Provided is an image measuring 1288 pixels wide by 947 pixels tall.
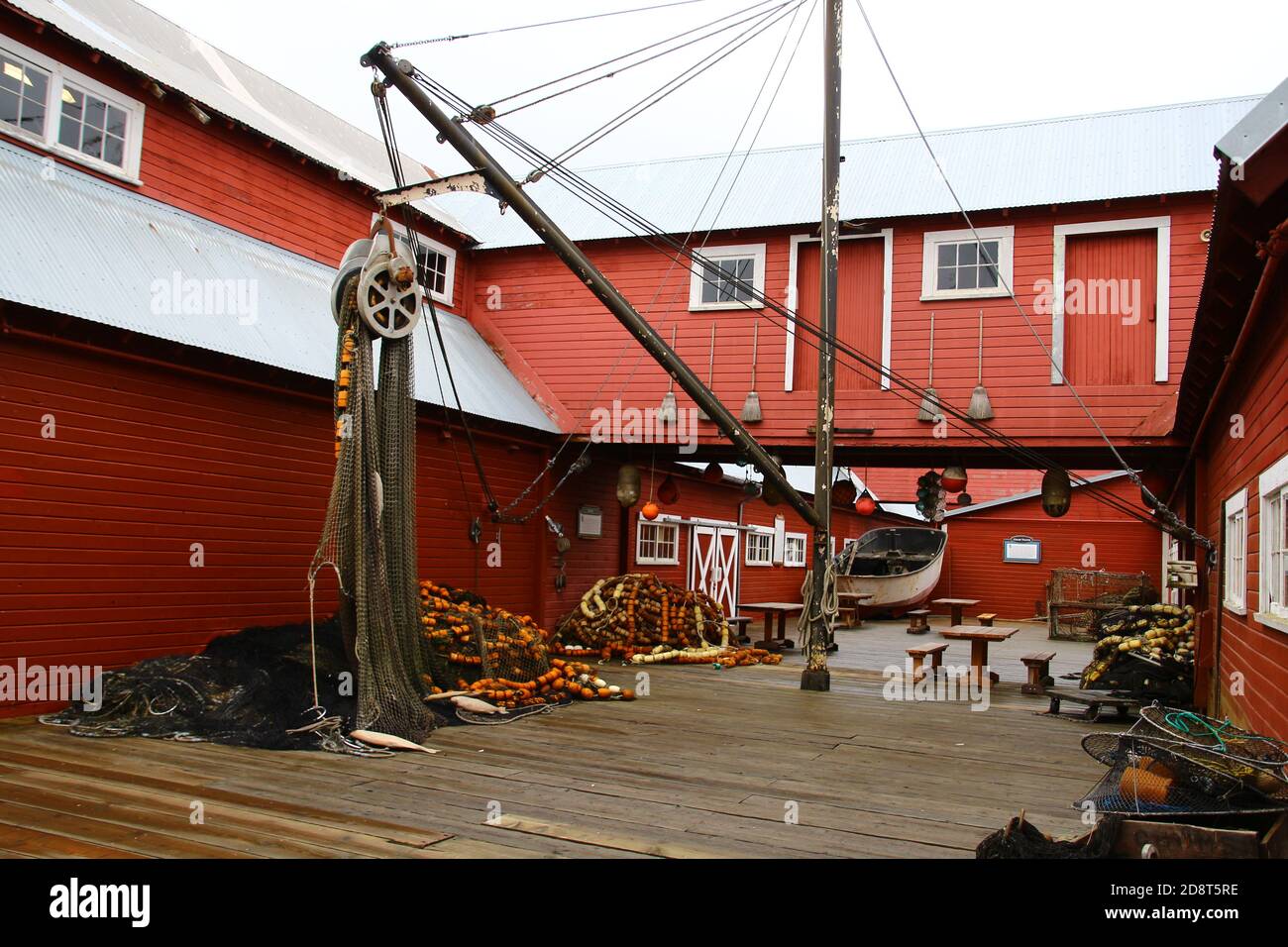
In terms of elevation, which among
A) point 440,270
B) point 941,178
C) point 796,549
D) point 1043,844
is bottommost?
point 1043,844

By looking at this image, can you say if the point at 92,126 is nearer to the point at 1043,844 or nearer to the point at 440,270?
the point at 440,270

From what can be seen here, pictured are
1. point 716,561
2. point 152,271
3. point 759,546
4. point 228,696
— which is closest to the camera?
point 228,696

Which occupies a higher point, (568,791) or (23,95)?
(23,95)

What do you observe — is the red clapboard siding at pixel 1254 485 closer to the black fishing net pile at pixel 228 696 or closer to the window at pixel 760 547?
the black fishing net pile at pixel 228 696

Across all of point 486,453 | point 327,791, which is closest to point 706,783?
point 327,791

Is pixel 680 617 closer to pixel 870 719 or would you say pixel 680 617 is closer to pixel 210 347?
pixel 870 719

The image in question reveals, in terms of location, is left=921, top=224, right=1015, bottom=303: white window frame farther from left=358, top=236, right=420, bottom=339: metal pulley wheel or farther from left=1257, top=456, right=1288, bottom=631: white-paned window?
left=358, top=236, right=420, bottom=339: metal pulley wheel

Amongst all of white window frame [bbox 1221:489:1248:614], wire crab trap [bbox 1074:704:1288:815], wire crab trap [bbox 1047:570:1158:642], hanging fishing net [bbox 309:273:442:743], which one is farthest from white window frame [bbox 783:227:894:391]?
wire crab trap [bbox 1047:570:1158:642]

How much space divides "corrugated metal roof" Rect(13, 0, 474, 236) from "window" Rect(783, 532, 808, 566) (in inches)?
489

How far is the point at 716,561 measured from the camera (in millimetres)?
20375

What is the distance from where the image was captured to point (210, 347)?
8.79m

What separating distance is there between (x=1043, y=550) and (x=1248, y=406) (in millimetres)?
20646

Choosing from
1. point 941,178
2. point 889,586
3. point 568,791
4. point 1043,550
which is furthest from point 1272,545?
point 1043,550

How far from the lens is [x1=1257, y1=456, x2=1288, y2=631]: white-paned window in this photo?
5551 mm
